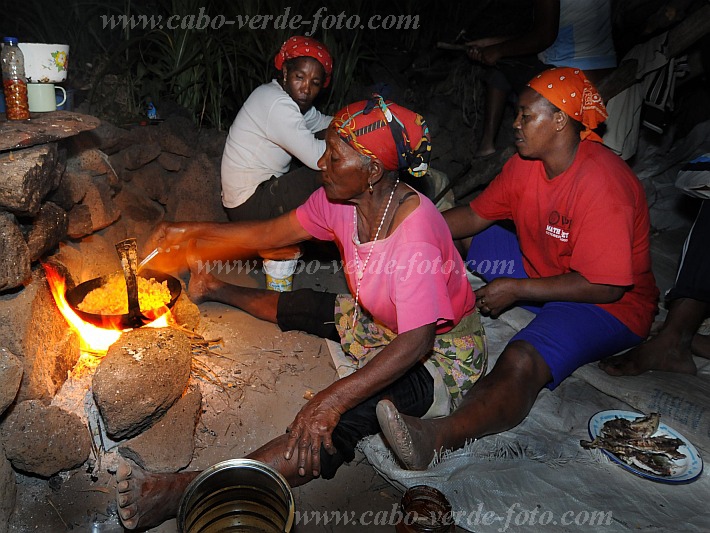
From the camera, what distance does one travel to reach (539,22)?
4.05m

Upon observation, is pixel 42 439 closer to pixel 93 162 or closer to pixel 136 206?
pixel 93 162

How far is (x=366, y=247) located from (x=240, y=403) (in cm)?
110

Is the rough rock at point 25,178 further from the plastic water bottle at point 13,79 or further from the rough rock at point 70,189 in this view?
the rough rock at point 70,189

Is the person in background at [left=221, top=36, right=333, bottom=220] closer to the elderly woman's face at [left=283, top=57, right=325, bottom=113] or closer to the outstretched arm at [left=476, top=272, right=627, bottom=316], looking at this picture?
the elderly woman's face at [left=283, top=57, right=325, bottom=113]

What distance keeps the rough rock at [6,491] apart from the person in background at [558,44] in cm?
414

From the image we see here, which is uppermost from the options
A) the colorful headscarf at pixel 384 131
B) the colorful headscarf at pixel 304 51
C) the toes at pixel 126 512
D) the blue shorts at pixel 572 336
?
the colorful headscarf at pixel 304 51

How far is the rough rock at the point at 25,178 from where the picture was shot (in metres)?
2.21

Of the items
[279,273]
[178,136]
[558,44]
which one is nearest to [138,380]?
[279,273]

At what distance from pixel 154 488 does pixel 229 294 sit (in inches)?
64.1

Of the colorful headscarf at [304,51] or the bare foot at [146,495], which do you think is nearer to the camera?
the bare foot at [146,495]

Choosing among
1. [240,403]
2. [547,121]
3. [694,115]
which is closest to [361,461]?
[240,403]

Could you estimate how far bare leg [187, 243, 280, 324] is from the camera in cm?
345

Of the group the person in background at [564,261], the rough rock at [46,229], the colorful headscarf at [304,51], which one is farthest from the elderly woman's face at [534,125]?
the rough rock at [46,229]

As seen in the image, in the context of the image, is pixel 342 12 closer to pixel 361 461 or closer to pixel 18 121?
pixel 18 121
